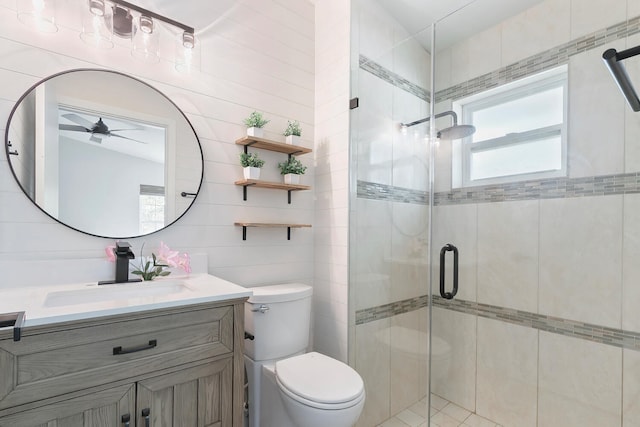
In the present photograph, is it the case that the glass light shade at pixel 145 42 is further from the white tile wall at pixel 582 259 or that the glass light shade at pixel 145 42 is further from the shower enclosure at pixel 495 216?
the white tile wall at pixel 582 259

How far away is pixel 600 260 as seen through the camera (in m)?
1.66

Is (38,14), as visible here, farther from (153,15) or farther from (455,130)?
(455,130)

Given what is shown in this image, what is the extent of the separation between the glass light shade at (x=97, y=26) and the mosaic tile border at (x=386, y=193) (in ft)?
4.93

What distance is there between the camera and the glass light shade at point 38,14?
1.33 metres

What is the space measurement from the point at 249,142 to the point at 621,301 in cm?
211

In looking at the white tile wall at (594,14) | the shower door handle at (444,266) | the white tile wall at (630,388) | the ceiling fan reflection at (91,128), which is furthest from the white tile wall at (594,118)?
the ceiling fan reflection at (91,128)

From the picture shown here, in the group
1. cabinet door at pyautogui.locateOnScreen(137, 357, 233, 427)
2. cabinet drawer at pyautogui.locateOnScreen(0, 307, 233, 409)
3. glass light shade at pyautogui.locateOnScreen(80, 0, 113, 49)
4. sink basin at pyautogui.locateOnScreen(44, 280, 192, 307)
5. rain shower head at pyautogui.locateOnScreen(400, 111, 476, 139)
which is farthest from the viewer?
rain shower head at pyautogui.locateOnScreen(400, 111, 476, 139)

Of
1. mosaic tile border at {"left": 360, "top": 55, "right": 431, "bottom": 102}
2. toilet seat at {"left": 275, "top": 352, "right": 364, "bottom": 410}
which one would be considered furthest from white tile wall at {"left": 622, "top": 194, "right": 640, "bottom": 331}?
toilet seat at {"left": 275, "top": 352, "right": 364, "bottom": 410}

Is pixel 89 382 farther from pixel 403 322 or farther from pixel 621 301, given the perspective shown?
pixel 621 301

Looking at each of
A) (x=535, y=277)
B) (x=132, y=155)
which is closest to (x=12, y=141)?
(x=132, y=155)

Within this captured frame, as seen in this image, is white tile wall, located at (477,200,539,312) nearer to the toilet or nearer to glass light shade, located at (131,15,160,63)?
the toilet

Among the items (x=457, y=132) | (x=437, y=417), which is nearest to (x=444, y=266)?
(x=457, y=132)

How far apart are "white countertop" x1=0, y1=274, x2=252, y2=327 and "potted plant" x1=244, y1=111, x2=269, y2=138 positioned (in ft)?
2.71

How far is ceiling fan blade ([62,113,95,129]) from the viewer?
4.66 ft
